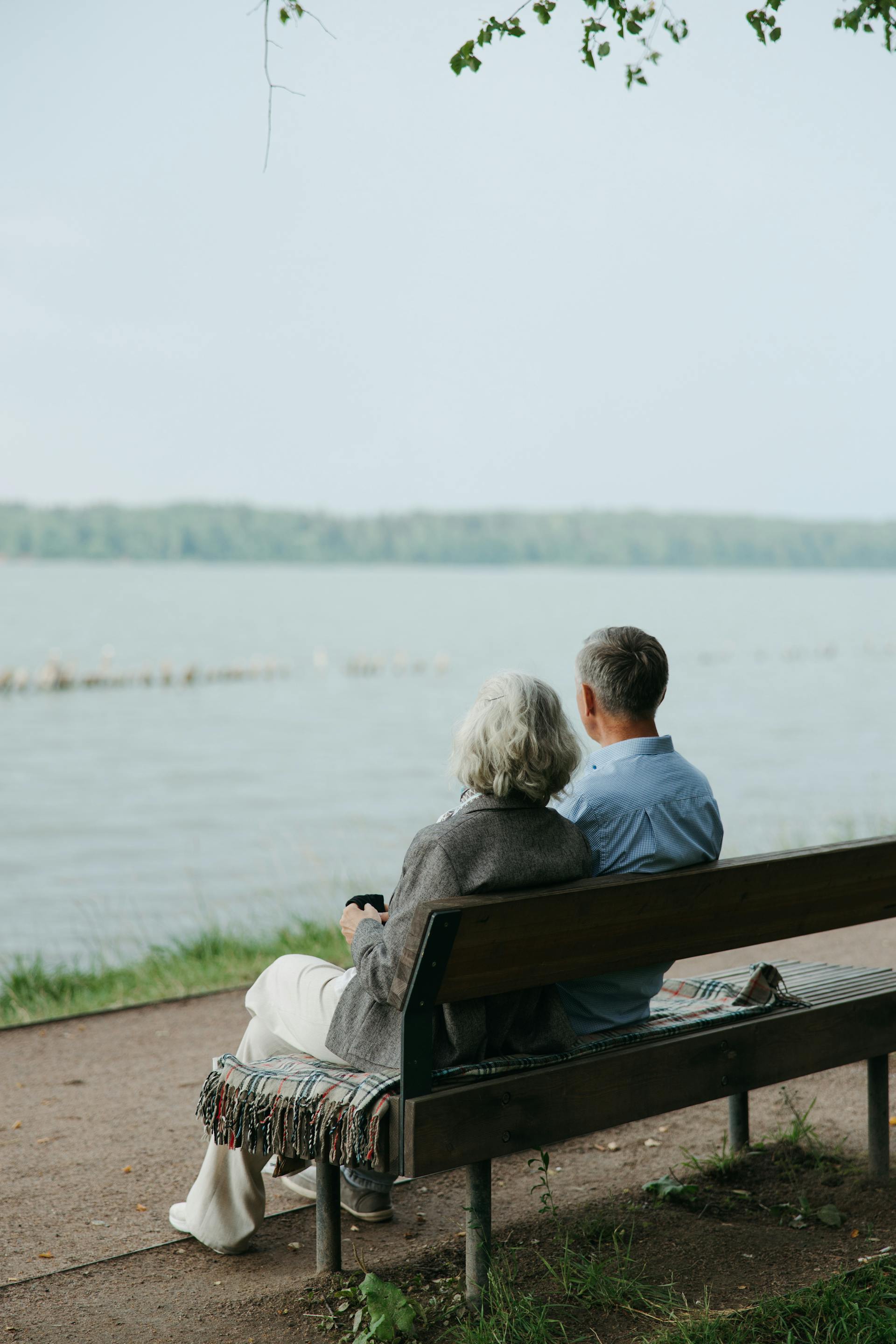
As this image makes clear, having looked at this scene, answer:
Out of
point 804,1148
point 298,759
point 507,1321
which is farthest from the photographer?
point 298,759

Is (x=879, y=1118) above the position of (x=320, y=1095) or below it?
below

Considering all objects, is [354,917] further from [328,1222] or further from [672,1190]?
[672,1190]

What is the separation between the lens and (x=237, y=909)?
44.0ft

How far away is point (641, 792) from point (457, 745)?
55 cm

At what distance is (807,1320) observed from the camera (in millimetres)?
2979

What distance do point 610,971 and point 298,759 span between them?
34.0 meters

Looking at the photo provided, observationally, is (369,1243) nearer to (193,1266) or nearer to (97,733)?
(193,1266)

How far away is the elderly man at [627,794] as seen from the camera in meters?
3.35

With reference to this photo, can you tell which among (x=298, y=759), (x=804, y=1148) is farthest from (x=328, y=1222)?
(x=298, y=759)

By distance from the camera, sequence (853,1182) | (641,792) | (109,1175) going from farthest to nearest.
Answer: (109,1175) → (853,1182) → (641,792)

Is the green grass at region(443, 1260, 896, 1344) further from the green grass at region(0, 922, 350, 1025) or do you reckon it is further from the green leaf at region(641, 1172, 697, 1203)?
the green grass at region(0, 922, 350, 1025)

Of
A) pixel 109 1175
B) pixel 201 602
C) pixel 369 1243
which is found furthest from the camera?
pixel 201 602

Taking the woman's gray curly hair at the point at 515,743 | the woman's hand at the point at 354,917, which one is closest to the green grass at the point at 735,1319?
the woman's hand at the point at 354,917

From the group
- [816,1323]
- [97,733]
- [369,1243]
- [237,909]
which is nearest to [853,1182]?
[816,1323]
